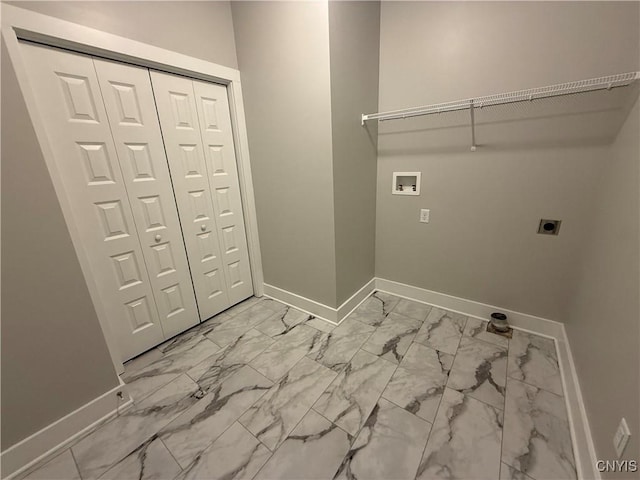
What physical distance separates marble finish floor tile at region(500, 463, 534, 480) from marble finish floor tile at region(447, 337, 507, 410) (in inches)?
12.7

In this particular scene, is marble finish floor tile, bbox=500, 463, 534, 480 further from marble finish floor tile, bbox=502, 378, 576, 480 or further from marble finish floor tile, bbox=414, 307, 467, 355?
marble finish floor tile, bbox=414, 307, 467, 355

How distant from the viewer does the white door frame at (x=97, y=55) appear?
3.85 ft

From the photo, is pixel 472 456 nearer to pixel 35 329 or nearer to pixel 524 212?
pixel 524 212

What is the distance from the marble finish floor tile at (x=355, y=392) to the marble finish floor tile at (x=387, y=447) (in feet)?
0.21

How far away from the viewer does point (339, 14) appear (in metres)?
1.61

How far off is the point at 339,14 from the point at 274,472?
260 cm

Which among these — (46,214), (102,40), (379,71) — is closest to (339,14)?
(379,71)

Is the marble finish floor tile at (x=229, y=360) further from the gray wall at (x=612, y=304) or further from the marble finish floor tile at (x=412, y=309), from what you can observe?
the gray wall at (x=612, y=304)

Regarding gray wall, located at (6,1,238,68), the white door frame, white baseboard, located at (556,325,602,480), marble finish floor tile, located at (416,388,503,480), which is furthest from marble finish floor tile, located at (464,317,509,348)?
gray wall, located at (6,1,238,68)

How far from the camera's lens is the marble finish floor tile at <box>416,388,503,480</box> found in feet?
3.64

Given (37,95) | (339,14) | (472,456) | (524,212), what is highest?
(339,14)

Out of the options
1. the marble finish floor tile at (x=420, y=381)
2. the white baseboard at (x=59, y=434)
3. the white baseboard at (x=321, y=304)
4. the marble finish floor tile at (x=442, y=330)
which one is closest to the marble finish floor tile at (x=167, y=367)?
the white baseboard at (x=59, y=434)

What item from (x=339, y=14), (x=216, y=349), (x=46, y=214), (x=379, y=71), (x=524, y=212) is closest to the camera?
(x=46, y=214)

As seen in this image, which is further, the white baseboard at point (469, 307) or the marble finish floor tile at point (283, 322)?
the marble finish floor tile at point (283, 322)
